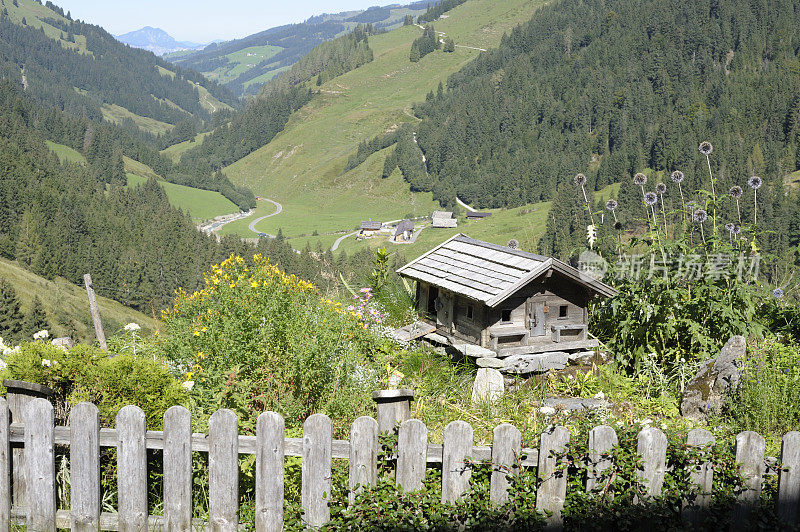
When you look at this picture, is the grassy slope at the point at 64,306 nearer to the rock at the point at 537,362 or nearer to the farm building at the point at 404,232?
the farm building at the point at 404,232

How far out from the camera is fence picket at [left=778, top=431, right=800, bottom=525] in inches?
189

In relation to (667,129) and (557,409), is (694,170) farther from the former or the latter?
(557,409)

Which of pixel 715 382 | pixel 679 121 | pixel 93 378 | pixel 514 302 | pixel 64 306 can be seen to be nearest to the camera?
pixel 93 378

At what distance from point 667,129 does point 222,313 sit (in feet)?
575

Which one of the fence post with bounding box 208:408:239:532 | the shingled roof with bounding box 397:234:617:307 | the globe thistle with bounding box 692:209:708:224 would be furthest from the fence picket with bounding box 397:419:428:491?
the globe thistle with bounding box 692:209:708:224

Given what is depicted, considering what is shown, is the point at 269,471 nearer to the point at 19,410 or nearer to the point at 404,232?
the point at 19,410

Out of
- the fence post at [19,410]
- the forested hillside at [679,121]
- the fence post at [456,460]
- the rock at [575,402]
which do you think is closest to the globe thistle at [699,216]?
the rock at [575,402]

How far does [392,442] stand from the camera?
489 cm

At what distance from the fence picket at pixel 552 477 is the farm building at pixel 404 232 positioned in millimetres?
141601

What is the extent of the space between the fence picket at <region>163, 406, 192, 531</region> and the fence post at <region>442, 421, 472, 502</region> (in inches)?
70.9

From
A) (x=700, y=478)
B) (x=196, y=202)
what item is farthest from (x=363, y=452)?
(x=196, y=202)

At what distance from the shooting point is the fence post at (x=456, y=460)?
15.8 feet

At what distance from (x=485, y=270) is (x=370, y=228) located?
148934 mm

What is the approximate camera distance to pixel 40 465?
16.3 feet
